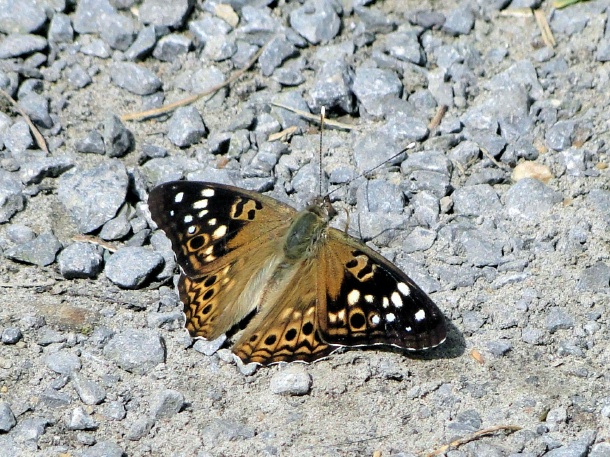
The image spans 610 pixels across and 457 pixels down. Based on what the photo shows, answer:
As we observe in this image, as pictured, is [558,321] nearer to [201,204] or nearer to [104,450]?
[201,204]

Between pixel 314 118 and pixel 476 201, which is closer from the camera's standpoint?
pixel 476 201

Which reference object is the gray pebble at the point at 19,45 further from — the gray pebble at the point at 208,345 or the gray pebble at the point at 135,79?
the gray pebble at the point at 208,345

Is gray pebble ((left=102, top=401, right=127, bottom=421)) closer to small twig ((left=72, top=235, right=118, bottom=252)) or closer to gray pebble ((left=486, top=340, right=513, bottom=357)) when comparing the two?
small twig ((left=72, top=235, right=118, bottom=252))

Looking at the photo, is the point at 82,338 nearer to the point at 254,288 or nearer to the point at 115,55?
the point at 254,288

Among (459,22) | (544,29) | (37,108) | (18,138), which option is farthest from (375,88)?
(18,138)

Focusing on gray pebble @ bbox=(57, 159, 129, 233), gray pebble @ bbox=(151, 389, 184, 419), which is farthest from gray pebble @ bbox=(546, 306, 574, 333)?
gray pebble @ bbox=(57, 159, 129, 233)

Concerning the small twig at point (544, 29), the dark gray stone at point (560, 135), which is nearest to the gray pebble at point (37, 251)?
the dark gray stone at point (560, 135)

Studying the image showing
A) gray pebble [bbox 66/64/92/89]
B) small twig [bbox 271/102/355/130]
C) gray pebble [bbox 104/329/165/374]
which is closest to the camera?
gray pebble [bbox 104/329/165/374]
